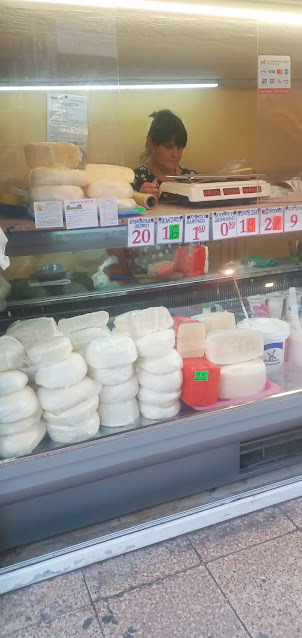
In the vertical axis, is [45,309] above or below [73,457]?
above

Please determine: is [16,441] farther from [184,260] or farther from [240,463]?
[184,260]

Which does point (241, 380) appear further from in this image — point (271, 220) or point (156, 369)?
point (271, 220)

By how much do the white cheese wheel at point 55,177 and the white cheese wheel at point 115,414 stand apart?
0.79 metres

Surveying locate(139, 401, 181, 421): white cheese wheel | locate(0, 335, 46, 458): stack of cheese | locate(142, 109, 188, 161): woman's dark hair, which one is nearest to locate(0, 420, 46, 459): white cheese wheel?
locate(0, 335, 46, 458): stack of cheese

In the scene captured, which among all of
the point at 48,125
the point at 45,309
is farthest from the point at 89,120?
the point at 45,309

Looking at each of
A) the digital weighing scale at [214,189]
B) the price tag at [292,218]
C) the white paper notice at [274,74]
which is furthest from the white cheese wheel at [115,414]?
the white paper notice at [274,74]

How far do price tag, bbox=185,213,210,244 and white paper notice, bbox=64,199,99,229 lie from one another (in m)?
0.35

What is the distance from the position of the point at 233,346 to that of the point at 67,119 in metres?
1.05

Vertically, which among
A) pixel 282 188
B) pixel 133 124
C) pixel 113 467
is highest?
pixel 133 124

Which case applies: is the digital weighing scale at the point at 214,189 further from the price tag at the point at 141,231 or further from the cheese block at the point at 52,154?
the cheese block at the point at 52,154

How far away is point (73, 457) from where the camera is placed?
1662 mm

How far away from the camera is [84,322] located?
75.0 inches

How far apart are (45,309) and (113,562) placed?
3.20 feet

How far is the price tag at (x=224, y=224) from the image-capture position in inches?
72.6
